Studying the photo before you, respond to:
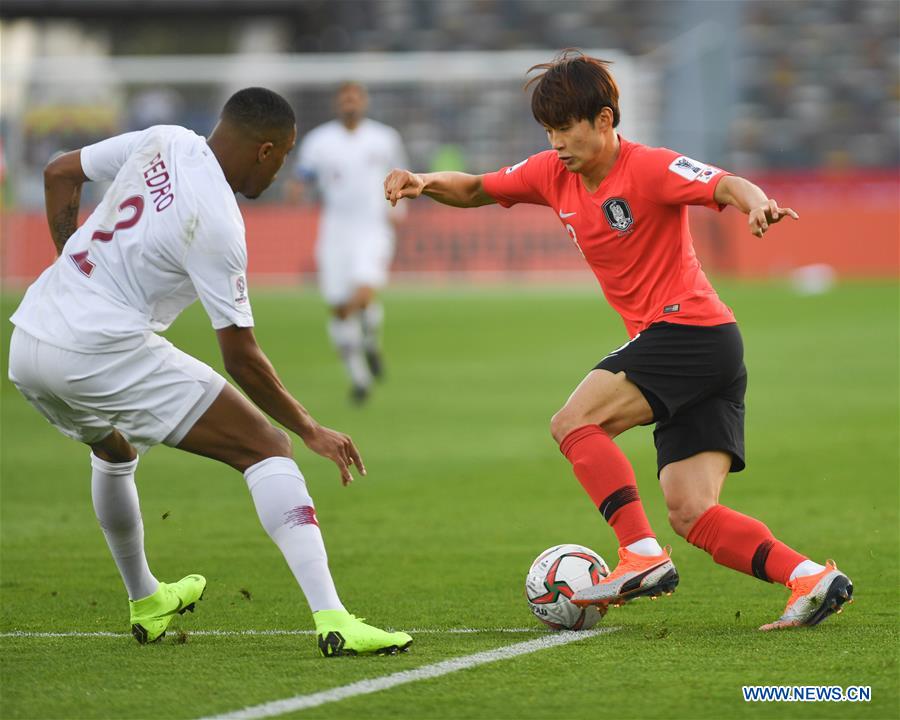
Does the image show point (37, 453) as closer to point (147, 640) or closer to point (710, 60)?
point (147, 640)

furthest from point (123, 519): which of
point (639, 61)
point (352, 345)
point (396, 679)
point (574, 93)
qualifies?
point (639, 61)

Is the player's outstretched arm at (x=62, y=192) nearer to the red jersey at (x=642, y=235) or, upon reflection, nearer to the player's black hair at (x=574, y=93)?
the player's black hair at (x=574, y=93)

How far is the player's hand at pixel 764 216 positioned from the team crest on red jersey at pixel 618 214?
663 millimetres

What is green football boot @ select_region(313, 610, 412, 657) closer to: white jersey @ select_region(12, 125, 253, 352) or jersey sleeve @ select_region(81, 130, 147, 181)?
white jersey @ select_region(12, 125, 253, 352)

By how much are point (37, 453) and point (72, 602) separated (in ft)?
17.1

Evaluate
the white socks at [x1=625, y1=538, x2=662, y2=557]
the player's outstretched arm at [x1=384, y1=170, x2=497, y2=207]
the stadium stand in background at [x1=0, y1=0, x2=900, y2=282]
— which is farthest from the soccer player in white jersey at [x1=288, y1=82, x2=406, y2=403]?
the stadium stand in background at [x1=0, y1=0, x2=900, y2=282]

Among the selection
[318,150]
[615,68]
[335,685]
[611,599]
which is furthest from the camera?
[615,68]

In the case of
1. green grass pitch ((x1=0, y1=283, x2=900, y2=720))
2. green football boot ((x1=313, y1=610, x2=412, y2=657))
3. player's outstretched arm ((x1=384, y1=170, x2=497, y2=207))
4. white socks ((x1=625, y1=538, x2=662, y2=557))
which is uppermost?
player's outstretched arm ((x1=384, y1=170, x2=497, y2=207))

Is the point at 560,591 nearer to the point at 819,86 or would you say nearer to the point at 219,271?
the point at 219,271

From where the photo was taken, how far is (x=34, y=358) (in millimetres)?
4875

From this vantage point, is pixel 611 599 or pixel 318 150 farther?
pixel 318 150

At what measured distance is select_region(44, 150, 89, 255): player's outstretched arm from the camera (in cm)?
536

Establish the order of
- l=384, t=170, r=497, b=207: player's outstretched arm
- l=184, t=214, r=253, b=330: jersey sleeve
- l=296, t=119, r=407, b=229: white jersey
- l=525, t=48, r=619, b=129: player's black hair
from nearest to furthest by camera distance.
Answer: l=184, t=214, r=253, b=330: jersey sleeve, l=525, t=48, r=619, b=129: player's black hair, l=384, t=170, r=497, b=207: player's outstretched arm, l=296, t=119, r=407, b=229: white jersey

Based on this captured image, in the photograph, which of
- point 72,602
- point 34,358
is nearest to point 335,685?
point 34,358
